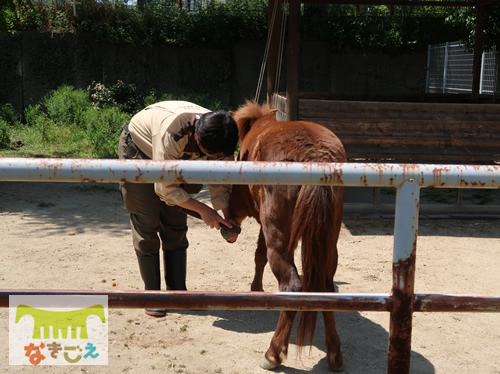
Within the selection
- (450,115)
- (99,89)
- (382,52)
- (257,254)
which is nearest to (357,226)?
(450,115)

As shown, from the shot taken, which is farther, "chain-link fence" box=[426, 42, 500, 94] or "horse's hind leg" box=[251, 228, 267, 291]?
"chain-link fence" box=[426, 42, 500, 94]

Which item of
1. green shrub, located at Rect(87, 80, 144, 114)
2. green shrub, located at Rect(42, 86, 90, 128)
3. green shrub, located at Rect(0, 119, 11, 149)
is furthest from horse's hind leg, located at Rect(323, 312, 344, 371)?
green shrub, located at Rect(87, 80, 144, 114)

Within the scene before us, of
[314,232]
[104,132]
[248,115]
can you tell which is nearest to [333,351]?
[314,232]

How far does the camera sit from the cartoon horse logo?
11.4ft

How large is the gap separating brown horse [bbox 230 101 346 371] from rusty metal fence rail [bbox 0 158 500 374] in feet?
3.60

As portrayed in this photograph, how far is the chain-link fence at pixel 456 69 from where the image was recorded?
39.1 ft

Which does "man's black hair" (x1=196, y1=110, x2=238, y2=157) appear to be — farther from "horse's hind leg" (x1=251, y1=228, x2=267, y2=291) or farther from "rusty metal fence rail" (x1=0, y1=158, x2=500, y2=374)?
"rusty metal fence rail" (x1=0, y1=158, x2=500, y2=374)

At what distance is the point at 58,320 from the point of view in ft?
11.9

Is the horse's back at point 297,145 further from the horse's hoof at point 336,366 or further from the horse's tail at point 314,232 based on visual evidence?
the horse's hoof at point 336,366

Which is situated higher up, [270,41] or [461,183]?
[270,41]

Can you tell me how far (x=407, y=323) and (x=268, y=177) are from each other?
2.18ft

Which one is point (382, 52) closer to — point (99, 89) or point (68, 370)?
point (99, 89)

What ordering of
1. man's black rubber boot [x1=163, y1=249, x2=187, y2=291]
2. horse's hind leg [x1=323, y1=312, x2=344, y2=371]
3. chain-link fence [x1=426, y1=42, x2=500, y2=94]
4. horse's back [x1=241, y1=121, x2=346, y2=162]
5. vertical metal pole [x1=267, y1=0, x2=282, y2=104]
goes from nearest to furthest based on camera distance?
1. horse's back [x1=241, y1=121, x2=346, y2=162]
2. horse's hind leg [x1=323, y1=312, x2=344, y2=371]
3. man's black rubber boot [x1=163, y1=249, x2=187, y2=291]
4. vertical metal pole [x1=267, y1=0, x2=282, y2=104]
5. chain-link fence [x1=426, y1=42, x2=500, y2=94]

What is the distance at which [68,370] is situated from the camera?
3115mm
